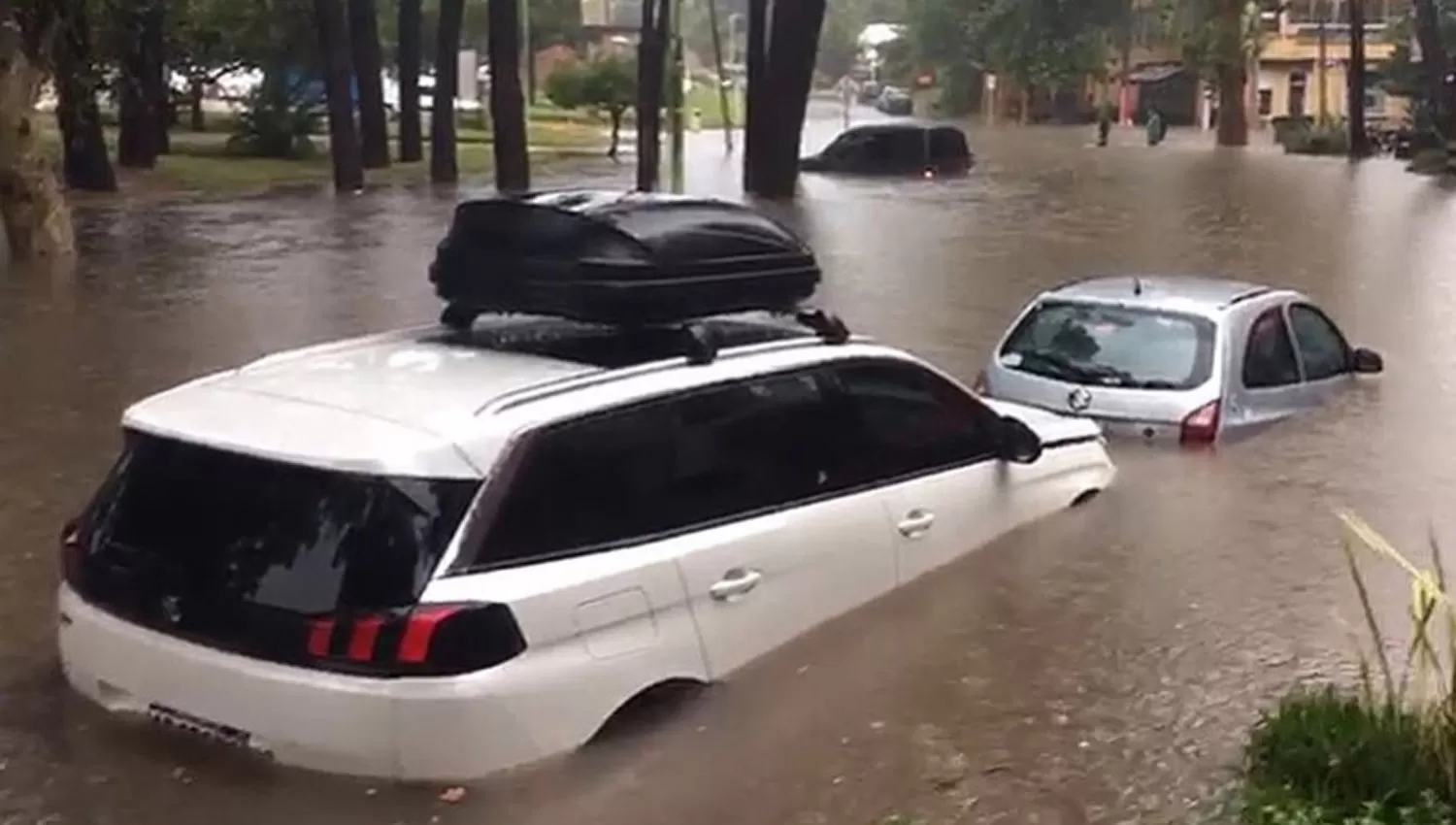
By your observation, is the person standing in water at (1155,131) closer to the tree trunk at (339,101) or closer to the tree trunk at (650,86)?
the tree trunk at (650,86)

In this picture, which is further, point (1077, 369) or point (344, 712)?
point (1077, 369)

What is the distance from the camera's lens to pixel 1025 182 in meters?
44.6

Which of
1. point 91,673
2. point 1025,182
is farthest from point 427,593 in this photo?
point 1025,182

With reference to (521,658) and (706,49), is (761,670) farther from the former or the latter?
(706,49)

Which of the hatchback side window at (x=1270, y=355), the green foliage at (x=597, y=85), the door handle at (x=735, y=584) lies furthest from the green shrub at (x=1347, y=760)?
the green foliage at (x=597, y=85)

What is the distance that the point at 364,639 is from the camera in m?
6.00

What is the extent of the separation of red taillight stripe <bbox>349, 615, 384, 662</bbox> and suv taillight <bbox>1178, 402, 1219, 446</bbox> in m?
7.18

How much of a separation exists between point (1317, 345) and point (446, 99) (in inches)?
1182

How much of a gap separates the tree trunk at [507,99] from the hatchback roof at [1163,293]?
79.3ft

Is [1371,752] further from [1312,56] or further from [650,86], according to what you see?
[1312,56]

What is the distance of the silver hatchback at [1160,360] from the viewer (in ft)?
40.7

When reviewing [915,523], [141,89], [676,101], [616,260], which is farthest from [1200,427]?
[141,89]

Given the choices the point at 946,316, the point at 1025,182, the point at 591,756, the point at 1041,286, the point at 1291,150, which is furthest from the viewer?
the point at 1291,150

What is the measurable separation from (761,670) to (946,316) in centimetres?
1366
